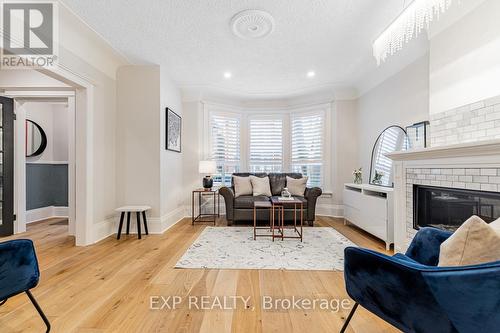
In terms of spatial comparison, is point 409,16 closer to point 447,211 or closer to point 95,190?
point 447,211

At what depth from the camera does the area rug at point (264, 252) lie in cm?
241

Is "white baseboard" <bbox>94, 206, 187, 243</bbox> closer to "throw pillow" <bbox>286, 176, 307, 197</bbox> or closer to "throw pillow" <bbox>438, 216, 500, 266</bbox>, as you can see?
"throw pillow" <bbox>286, 176, 307, 197</bbox>

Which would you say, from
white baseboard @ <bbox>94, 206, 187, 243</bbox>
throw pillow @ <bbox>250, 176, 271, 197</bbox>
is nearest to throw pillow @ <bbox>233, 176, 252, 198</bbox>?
throw pillow @ <bbox>250, 176, 271, 197</bbox>

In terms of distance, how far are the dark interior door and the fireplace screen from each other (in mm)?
5627

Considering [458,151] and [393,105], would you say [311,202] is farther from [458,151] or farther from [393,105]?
[458,151]

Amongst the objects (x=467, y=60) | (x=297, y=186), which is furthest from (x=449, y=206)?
(x=297, y=186)

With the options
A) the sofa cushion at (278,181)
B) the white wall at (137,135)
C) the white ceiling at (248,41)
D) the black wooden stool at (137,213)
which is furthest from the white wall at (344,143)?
the black wooden stool at (137,213)

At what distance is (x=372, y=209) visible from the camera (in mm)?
3232

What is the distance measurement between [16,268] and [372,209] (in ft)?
12.1

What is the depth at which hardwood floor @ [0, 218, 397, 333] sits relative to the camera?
1488 millimetres

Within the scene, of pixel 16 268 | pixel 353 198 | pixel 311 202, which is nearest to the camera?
pixel 16 268

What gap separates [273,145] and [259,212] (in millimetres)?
1906

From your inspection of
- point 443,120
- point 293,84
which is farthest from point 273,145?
point 443,120

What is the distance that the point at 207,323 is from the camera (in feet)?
4.93
